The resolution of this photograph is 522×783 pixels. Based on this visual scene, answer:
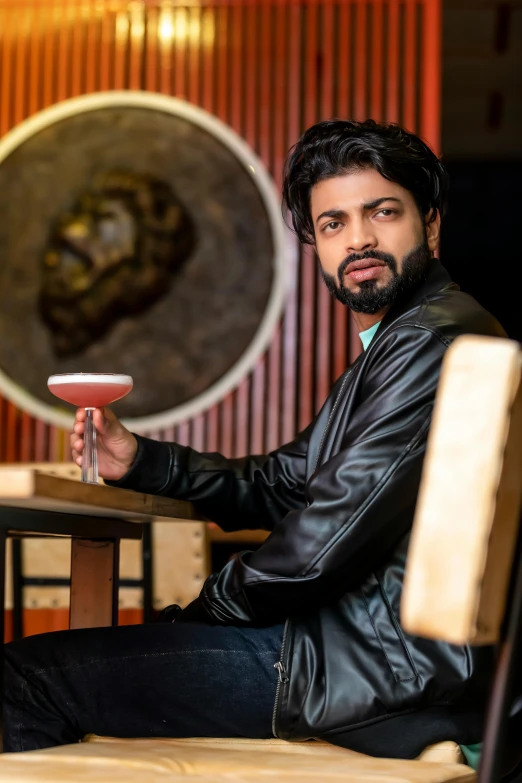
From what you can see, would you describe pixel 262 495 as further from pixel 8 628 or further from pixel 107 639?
pixel 8 628

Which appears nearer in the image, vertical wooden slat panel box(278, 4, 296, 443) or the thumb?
the thumb

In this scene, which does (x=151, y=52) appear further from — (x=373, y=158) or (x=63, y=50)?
(x=373, y=158)

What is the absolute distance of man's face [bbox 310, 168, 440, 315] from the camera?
1.97m

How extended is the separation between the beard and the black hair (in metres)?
0.15

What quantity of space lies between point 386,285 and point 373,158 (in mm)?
Answer: 253

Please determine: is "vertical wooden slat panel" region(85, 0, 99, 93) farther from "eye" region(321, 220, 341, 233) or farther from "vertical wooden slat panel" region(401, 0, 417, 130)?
"eye" region(321, 220, 341, 233)

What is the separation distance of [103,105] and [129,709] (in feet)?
11.5

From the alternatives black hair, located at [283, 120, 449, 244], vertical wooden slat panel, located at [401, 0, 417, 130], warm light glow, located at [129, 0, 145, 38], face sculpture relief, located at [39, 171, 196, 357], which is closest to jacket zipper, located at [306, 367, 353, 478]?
black hair, located at [283, 120, 449, 244]

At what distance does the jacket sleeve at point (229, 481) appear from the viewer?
6.59 feet

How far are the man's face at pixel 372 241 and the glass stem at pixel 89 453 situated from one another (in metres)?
0.56

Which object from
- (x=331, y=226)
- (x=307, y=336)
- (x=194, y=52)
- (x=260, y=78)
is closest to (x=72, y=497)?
(x=331, y=226)

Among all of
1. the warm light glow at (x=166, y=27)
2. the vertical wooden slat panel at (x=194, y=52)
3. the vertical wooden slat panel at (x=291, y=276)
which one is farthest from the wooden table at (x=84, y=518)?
the warm light glow at (x=166, y=27)

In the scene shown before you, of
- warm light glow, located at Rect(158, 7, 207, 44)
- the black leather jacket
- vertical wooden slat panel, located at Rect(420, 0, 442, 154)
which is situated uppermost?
warm light glow, located at Rect(158, 7, 207, 44)

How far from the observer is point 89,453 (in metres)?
1.84
